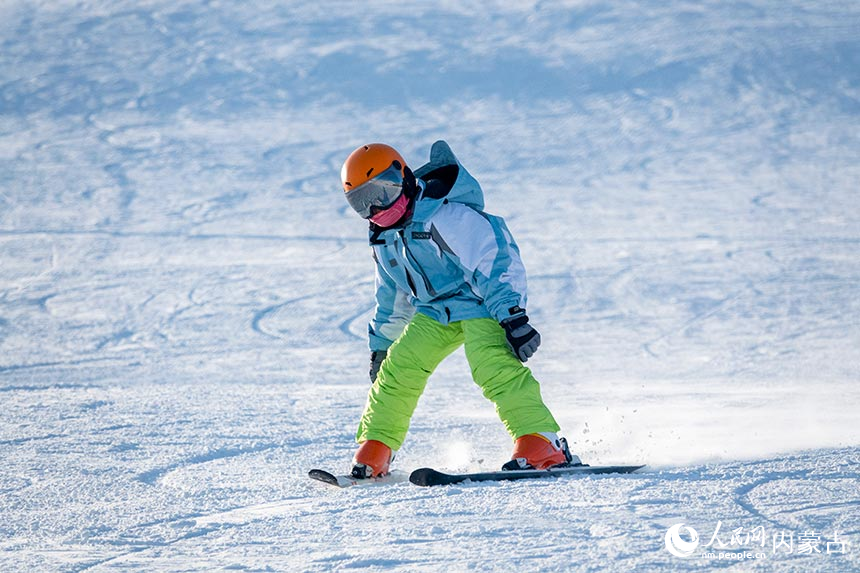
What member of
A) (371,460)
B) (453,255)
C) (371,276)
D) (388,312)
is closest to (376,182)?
(453,255)

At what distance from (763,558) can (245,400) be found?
3911 millimetres

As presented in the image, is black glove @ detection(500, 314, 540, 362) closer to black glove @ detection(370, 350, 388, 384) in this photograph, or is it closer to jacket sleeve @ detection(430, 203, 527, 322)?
jacket sleeve @ detection(430, 203, 527, 322)

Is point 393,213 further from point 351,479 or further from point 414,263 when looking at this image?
point 351,479

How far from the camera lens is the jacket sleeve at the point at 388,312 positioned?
4266 millimetres

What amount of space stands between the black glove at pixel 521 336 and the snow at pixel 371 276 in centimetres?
51

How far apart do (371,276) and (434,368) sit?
18.5 feet

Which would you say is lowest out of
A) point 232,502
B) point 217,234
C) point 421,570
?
point 217,234

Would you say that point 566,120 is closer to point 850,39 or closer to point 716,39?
point 716,39

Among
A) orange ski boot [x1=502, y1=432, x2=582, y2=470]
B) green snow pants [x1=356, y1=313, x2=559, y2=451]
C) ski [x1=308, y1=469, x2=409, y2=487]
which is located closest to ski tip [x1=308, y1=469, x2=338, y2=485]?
ski [x1=308, y1=469, x2=409, y2=487]

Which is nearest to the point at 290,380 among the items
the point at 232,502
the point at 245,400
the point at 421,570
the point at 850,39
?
the point at 245,400

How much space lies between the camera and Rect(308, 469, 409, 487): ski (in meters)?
3.77

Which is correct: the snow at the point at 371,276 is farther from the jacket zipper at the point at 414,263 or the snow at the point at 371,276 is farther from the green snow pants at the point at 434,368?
the jacket zipper at the point at 414,263

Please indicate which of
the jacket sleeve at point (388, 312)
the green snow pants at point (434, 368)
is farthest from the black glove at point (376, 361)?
the green snow pants at point (434, 368)

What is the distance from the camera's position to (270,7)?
58.9 ft
